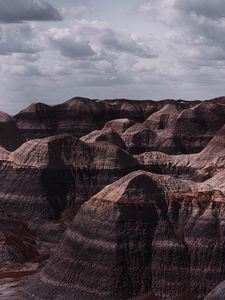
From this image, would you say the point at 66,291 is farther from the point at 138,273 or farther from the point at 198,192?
the point at 198,192

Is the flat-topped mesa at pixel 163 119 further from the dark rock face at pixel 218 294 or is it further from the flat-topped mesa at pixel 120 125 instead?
the dark rock face at pixel 218 294

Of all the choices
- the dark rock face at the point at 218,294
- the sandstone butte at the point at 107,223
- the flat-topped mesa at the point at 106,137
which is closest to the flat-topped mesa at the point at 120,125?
the flat-topped mesa at the point at 106,137

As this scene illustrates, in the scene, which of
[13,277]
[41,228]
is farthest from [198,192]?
[41,228]

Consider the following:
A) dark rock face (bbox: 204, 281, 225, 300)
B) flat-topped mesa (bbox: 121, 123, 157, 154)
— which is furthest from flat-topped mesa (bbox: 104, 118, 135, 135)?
dark rock face (bbox: 204, 281, 225, 300)

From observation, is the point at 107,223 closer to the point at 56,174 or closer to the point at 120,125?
the point at 56,174

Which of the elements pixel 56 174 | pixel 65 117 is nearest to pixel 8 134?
pixel 56 174
